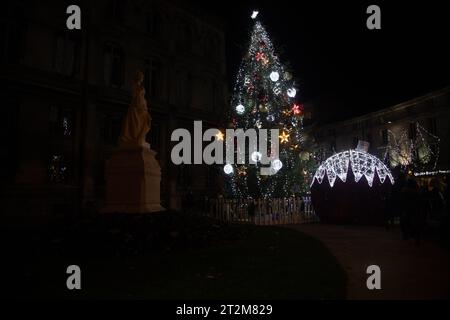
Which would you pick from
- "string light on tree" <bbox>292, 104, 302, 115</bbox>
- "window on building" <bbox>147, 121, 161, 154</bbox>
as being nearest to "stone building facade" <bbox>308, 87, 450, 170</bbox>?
"string light on tree" <bbox>292, 104, 302, 115</bbox>

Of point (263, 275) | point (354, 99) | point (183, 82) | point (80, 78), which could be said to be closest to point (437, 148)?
point (354, 99)

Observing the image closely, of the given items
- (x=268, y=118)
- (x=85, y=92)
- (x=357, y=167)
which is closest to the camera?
(x=357, y=167)

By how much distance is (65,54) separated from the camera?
939 inches

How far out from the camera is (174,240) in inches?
369

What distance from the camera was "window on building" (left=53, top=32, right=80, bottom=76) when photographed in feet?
76.7

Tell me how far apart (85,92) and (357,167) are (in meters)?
16.2

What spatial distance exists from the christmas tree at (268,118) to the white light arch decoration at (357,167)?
3193 millimetres

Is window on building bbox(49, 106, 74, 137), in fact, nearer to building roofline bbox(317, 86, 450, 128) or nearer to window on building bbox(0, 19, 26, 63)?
window on building bbox(0, 19, 26, 63)

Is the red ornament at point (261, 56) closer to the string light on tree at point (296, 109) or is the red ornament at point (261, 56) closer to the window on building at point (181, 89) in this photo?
the string light on tree at point (296, 109)

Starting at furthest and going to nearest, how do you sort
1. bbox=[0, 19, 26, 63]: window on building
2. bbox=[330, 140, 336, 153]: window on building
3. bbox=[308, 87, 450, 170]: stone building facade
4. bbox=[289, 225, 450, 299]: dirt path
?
bbox=[330, 140, 336, 153]: window on building, bbox=[308, 87, 450, 170]: stone building facade, bbox=[0, 19, 26, 63]: window on building, bbox=[289, 225, 450, 299]: dirt path

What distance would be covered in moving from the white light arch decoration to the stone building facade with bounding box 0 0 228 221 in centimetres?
1008

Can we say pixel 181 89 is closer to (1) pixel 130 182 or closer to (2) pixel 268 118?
(2) pixel 268 118

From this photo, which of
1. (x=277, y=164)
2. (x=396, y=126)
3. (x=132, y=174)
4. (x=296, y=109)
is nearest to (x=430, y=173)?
(x=396, y=126)

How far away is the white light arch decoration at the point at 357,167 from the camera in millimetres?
16500
